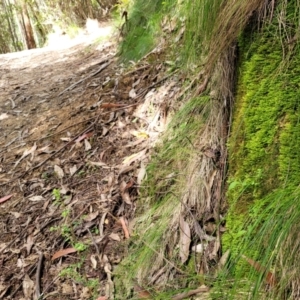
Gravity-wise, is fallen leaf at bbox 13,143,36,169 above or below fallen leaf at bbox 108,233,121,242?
above

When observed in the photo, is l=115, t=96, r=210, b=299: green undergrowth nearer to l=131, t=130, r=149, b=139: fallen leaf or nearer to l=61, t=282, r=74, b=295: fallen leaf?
l=61, t=282, r=74, b=295: fallen leaf

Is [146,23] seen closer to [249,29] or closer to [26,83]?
[26,83]

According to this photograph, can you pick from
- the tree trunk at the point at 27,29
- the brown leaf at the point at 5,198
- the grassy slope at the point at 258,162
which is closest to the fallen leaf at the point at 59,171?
the brown leaf at the point at 5,198

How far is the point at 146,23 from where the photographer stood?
15.4 ft

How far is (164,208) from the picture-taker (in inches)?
85.4

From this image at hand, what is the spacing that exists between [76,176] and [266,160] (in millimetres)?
1589

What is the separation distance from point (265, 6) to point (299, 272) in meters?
1.10

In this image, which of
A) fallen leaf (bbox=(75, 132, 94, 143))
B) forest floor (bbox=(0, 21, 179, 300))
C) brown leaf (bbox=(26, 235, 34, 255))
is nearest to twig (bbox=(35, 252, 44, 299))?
forest floor (bbox=(0, 21, 179, 300))

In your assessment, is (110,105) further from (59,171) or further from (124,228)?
(124,228)

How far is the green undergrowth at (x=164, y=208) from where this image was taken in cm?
193

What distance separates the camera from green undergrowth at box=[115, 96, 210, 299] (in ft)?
6.32

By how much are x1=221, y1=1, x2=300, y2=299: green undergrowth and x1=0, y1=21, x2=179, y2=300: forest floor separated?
76 centimetres

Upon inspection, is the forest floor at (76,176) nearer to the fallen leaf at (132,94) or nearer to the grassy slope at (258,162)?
the fallen leaf at (132,94)

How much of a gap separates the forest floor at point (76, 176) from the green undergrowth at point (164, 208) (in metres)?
0.12
